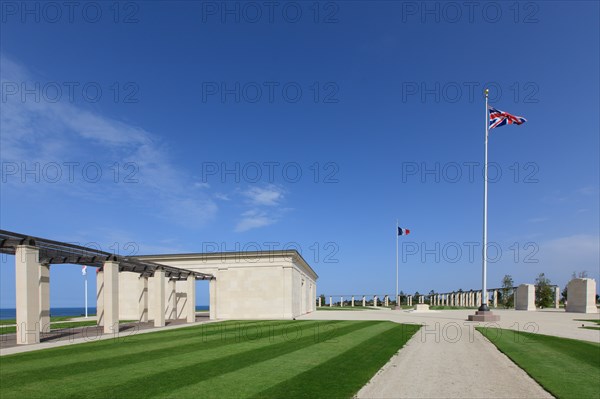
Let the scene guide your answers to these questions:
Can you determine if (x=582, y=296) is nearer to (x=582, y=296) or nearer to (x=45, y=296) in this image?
(x=582, y=296)

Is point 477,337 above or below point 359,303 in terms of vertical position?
above

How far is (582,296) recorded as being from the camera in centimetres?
4844

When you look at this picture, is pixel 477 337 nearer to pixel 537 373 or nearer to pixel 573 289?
pixel 537 373

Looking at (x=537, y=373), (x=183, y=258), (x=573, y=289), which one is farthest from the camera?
(x=573, y=289)

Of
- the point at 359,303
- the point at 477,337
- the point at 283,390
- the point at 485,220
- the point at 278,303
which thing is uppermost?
the point at 485,220

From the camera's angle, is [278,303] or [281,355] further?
[278,303]

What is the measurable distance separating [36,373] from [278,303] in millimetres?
32133

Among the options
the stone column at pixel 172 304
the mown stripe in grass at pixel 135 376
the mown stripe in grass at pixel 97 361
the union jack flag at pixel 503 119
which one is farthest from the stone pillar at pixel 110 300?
the union jack flag at pixel 503 119

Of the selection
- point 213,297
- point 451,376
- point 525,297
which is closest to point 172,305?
point 213,297

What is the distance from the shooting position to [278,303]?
4288 centimetres

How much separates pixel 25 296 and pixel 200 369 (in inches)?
496

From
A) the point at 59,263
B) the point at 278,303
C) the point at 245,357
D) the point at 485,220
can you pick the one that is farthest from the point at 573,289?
the point at 59,263

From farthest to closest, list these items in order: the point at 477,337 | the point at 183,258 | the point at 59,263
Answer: the point at 183,258, the point at 59,263, the point at 477,337

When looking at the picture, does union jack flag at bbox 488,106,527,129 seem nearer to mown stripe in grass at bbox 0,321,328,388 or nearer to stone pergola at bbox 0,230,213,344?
mown stripe in grass at bbox 0,321,328,388
